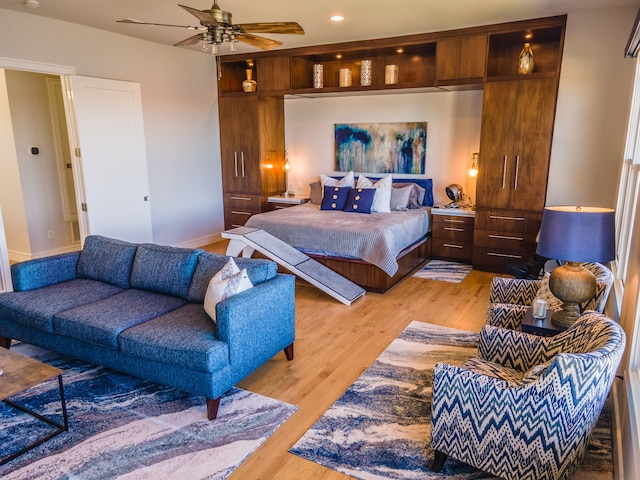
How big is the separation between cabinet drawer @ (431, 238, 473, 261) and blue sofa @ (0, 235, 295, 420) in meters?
3.16

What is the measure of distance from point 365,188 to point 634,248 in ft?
11.0

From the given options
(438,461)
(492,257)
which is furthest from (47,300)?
(492,257)

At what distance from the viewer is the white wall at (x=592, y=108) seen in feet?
14.4

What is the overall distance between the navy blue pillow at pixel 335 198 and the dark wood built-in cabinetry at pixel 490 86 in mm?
1338

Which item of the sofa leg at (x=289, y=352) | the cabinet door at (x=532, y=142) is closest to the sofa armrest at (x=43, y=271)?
the sofa leg at (x=289, y=352)

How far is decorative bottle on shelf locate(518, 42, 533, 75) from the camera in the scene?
15.8ft

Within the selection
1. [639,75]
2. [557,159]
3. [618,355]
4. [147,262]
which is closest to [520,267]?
[557,159]

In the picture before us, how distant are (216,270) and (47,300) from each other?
4.01 feet

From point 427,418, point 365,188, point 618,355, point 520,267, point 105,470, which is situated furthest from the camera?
point 365,188

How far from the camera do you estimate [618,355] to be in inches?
71.0

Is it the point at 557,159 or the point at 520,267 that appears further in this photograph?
the point at 557,159

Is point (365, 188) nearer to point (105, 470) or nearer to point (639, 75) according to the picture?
point (639, 75)

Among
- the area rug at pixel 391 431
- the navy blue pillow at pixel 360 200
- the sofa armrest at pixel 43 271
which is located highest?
the navy blue pillow at pixel 360 200

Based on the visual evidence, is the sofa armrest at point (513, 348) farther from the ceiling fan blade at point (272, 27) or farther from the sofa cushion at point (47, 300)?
the sofa cushion at point (47, 300)
